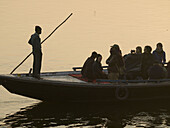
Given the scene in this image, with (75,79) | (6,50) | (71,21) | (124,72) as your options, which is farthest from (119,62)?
(71,21)

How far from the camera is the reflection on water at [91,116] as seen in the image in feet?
56.8

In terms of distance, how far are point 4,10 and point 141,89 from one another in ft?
189

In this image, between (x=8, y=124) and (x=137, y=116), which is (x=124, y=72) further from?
(x=8, y=124)

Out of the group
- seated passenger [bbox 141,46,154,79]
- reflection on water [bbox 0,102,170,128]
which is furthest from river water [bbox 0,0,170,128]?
seated passenger [bbox 141,46,154,79]

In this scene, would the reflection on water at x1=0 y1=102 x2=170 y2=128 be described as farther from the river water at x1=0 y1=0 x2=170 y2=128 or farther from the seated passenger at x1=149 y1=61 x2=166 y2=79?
the seated passenger at x1=149 y1=61 x2=166 y2=79

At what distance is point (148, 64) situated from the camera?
1980 cm

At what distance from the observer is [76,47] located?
4197 cm

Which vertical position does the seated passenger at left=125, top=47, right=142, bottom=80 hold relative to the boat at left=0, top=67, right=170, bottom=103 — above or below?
above

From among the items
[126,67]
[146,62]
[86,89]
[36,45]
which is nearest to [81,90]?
[86,89]

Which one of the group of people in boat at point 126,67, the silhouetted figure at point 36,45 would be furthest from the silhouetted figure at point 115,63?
the silhouetted figure at point 36,45

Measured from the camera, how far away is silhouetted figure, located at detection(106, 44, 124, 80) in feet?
62.7

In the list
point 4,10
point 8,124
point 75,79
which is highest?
point 4,10

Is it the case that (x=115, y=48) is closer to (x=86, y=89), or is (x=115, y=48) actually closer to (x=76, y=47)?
(x=86, y=89)

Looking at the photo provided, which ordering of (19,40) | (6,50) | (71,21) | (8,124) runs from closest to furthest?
(8,124), (6,50), (19,40), (71,21)
